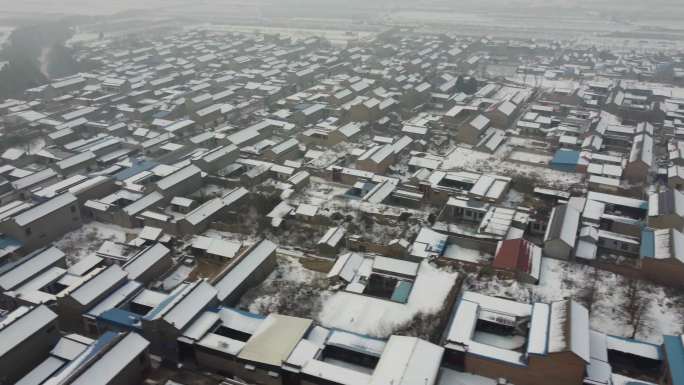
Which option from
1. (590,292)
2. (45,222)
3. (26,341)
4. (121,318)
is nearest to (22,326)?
(26,341)

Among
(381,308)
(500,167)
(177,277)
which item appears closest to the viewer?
(381,308)

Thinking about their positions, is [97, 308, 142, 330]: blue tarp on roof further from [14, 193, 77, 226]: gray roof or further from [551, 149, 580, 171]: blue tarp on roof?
[551, 149, 580, 171]: blue tarp on roof

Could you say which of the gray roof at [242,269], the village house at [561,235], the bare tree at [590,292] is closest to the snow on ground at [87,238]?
the gray roof at [242,269]

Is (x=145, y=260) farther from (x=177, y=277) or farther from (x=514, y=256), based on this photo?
(x=514, y=256)

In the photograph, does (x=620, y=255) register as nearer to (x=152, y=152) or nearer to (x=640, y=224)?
(x=640, y=224)

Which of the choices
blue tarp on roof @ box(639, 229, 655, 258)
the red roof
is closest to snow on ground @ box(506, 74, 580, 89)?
blue tarp on roof @ box(639, 229, 655, 258)
